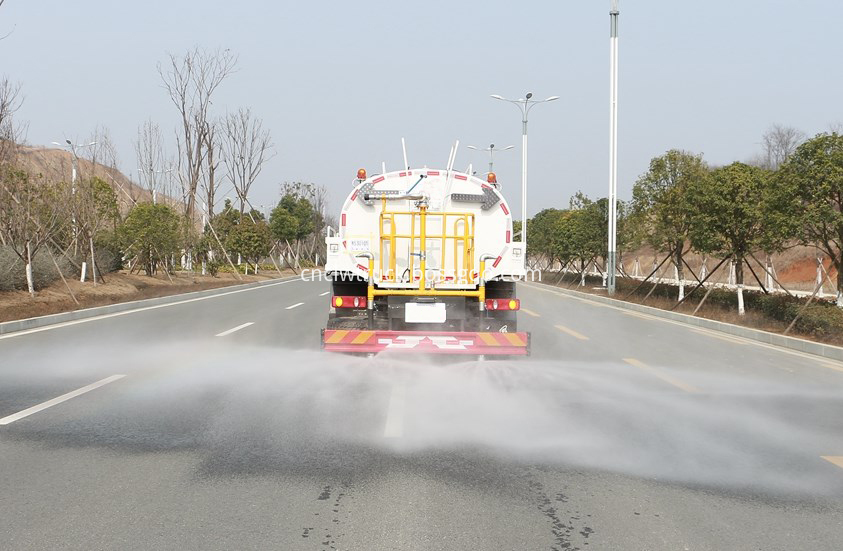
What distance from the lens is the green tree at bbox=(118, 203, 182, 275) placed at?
86.2 feet

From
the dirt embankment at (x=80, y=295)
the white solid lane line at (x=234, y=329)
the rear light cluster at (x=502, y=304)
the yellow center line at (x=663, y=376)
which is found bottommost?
the yellow center line at (x=663, y=376)

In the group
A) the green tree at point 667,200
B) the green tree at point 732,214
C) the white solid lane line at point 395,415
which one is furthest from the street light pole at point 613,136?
the white solid lane line at point 395,415

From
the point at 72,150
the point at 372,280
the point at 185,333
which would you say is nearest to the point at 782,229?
the point at 372,280

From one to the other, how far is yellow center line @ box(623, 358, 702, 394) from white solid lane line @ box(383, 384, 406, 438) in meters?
3.05

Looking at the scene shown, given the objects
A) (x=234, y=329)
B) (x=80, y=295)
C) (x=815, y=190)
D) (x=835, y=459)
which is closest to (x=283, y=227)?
(x=80, y=295)

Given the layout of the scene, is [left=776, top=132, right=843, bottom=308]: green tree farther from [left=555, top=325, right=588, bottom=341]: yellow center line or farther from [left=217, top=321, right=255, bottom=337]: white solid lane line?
[left=217, top=321, right=255, bottom=337]: white solid lane line

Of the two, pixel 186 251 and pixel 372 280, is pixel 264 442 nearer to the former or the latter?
pixel 372 280

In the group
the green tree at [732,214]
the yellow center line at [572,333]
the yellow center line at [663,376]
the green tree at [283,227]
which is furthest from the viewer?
the green tree at [283,227]

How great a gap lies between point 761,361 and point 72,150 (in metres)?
27.2

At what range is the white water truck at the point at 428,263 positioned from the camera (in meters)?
8.05

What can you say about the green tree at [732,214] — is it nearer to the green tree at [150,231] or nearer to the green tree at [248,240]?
the green tree at [150,231]

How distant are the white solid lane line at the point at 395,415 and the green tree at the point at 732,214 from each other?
1245 cm

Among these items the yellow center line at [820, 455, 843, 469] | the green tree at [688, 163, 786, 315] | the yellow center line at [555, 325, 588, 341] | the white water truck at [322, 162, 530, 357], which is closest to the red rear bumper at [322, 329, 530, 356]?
the white water truck at [322, 162, 530, 357]

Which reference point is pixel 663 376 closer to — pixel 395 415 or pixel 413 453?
pixel 395 415
